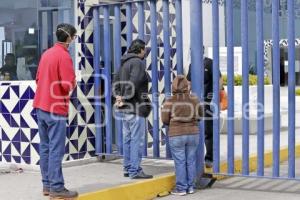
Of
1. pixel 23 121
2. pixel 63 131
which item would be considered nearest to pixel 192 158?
pixel 63 131

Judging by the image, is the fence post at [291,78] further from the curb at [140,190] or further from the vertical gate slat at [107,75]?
the vertical gate slat at [107,75]

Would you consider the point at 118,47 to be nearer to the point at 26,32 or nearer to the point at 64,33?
the point at 26,32

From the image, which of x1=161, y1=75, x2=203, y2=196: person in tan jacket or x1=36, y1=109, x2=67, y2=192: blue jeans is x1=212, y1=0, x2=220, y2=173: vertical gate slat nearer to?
x1=161, y1=75, x2=203, y2=196: person in tan jacket

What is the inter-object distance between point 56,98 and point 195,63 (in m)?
2.37

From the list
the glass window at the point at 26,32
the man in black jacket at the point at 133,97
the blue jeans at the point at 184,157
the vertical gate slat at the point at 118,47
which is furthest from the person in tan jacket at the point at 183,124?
the glass window at the point at 26,32

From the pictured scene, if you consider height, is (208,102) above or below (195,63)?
below

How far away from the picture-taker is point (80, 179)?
24.3 feet

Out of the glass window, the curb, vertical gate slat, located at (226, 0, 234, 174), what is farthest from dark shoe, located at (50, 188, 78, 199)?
the glass window

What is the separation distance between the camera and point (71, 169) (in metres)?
8.14

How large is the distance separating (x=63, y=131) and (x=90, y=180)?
172 cm

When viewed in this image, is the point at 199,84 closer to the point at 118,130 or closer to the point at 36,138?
the point at 118,130

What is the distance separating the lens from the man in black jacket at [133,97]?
7184 millimetres

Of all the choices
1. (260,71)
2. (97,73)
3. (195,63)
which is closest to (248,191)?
(260,71)

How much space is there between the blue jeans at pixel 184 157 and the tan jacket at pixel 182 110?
9cm
